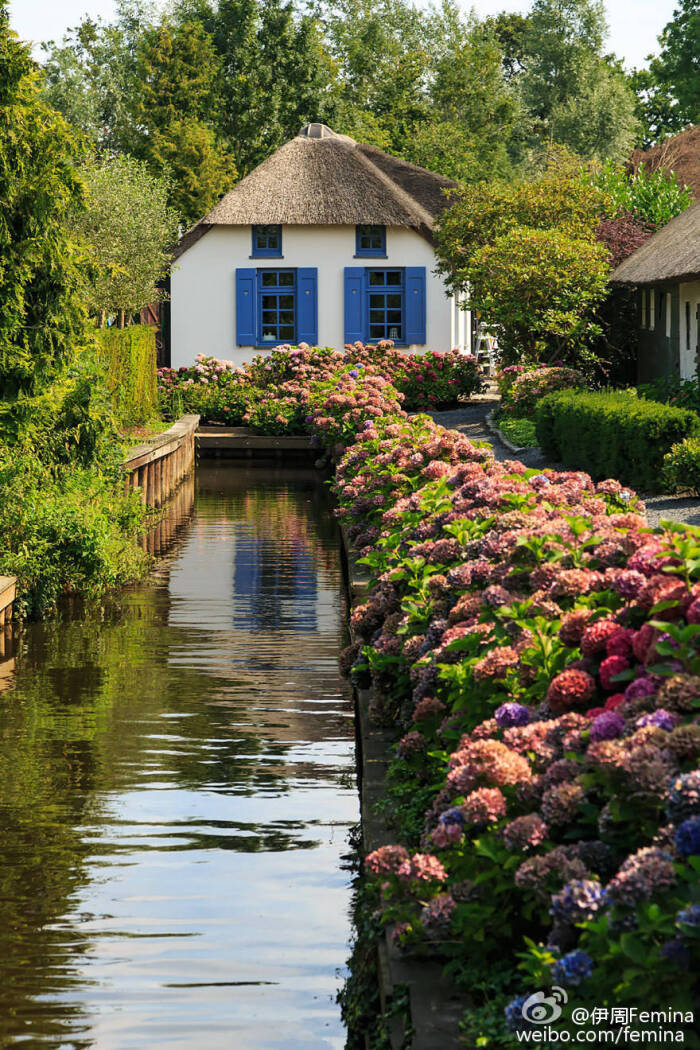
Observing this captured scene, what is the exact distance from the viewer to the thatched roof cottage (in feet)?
79.9

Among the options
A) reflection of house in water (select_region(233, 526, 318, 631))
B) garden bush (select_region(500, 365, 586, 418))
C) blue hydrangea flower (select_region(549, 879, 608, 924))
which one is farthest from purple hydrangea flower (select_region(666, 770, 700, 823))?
garden bush (select_region(500, 365, 586, 418))

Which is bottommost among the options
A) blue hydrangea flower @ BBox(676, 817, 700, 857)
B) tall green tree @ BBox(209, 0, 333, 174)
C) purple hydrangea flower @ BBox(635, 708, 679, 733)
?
blue hydrangea flower @ BBox(676, 817, 700, 857)

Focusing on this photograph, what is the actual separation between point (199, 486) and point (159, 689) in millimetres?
16000

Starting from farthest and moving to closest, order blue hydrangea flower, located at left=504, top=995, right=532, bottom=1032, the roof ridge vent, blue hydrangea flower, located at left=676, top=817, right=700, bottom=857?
the roof ridge vent
blue hydrangea flower, located at left=504, top=995, right=532, bottom=1032
blue hydrangea flower, located at left=676, top=817, right=700, bottom=857

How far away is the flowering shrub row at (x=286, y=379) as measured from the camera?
3331cm

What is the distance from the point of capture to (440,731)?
5.48 m

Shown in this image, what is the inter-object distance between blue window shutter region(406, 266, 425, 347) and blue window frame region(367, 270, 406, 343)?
0.84 ft

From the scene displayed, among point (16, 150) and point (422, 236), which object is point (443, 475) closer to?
point (16, 150)

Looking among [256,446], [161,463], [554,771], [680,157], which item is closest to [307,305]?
[256,446]

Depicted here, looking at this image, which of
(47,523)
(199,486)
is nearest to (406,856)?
(47,523)

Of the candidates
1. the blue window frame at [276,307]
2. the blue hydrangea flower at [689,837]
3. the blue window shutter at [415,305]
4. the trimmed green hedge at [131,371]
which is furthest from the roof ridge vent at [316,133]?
the blue hydrangea flower at [689,837]

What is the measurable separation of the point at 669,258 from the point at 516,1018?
23346 millimetres

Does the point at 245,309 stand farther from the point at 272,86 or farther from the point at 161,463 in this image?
the point at 272,86

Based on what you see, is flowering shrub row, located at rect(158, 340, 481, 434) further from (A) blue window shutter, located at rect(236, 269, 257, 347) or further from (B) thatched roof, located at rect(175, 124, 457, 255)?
(B) thatched roof, located at rect(175, 124, 457, 255)
